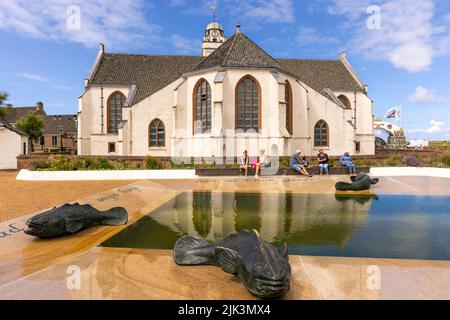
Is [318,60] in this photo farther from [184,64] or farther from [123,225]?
[123,225]

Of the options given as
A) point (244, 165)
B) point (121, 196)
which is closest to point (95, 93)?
point (244, 165)

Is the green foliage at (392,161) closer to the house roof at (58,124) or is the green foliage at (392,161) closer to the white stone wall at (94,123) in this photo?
the white stone wall at (94,123)

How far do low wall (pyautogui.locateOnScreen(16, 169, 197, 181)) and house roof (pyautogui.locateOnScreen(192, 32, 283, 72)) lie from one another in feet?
39.7

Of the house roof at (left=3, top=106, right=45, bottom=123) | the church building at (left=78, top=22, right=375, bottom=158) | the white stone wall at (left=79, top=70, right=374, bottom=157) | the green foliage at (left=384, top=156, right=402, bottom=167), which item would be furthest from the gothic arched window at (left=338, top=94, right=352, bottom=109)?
the house roof at (left=3, top=106, right=45, bottom=123)

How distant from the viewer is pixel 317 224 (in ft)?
21.2

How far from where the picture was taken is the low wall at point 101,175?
15.4 metres

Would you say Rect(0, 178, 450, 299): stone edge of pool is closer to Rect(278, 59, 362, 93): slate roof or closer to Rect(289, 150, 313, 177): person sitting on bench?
Rect(289, 150, 313, 177): person sitting on bench

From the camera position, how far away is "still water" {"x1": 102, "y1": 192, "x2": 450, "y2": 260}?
498 centimetres

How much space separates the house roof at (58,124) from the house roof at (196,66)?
36670mm

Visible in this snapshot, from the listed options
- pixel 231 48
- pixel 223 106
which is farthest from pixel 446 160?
pixel 231 48

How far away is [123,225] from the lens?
6.43 m

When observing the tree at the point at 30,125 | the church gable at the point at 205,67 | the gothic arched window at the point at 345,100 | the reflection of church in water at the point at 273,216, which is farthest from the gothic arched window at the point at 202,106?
the tree at the point at 30,125

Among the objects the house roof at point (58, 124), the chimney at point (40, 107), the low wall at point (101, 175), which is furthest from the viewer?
the chimney at point (40, 107)
